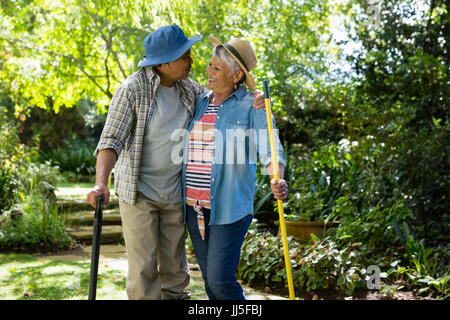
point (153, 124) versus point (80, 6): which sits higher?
point (80, 6)

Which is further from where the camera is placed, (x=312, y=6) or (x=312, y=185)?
(x=312, y=6)

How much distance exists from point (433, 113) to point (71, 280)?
4520 millimetres

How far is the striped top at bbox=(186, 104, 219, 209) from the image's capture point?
2766 mm

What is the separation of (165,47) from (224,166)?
72cm

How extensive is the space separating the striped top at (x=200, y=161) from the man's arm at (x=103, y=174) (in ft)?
1.35

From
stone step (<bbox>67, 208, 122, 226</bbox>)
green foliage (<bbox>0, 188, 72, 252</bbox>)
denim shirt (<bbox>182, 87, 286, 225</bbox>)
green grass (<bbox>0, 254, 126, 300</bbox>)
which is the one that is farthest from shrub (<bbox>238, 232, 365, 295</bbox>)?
stone step (<bbox>67, 208, 122, 226</bbox>)

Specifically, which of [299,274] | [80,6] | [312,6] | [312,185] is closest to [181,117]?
[299,274]

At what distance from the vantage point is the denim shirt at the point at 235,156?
106 inches

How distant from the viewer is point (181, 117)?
291 centimetres

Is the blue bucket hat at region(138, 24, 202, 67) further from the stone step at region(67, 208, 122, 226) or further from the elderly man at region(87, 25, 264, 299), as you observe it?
the stone step at region(67, 208, 122, 226)

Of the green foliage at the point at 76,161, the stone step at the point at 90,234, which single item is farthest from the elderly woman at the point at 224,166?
the green foliage at the point at 76,161

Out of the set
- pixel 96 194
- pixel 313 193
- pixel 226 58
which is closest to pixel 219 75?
pixel 226 58

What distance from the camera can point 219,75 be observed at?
2.82 meters
